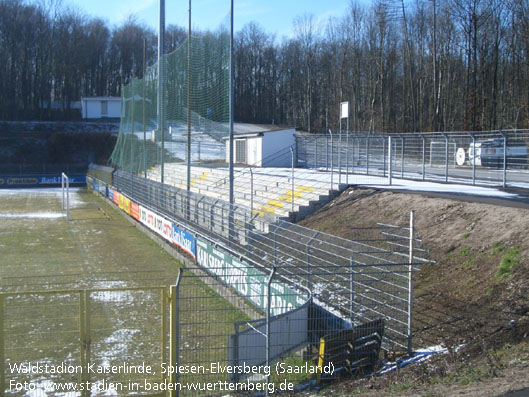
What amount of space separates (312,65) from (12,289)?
54075mm

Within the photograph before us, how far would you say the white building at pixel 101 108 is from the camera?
64.6 metres

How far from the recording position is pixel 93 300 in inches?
361

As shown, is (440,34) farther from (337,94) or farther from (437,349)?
(437,349)

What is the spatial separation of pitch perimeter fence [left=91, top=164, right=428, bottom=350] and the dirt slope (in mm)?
400

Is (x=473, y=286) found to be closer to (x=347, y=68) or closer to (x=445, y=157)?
(x=445, y=157)

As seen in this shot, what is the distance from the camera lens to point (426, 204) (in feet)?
42.0

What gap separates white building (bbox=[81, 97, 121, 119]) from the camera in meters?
64.6


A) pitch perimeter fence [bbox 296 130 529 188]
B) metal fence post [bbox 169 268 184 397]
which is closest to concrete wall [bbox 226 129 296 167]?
pitch perimeter fence [bbox 296 130 529 188]

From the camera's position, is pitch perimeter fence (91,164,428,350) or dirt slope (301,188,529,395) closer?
dirt slope (301,188,529,395)

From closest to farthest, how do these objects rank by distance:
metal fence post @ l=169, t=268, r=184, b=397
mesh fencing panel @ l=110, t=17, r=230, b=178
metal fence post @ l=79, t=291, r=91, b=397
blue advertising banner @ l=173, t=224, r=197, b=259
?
metal fence post @ l=169, t=268, r=184, b=397, metal fence post @ l=79, t=291, r=91, b=397, blue advertising banner @ l=173, t=224, r=197, b=259, mesh fencing panel @ l=110, t=17, r=230, b=178

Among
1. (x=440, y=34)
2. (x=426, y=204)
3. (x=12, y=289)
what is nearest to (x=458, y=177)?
(x=426, y=204)

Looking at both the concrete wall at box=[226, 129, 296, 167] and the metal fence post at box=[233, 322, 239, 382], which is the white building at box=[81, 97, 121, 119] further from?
the metal fence post at box=[233, 322, 239, 382]

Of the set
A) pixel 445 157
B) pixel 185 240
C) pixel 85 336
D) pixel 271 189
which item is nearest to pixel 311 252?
pixel 85 336

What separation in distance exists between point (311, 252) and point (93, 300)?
12.5 feet
